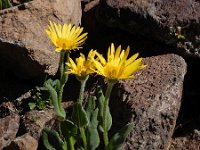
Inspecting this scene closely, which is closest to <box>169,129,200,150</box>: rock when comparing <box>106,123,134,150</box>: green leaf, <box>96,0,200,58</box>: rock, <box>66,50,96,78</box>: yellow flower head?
<box>96,0,200,58</box>: rock

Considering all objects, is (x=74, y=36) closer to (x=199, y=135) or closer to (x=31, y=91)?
(x=31, y=91)

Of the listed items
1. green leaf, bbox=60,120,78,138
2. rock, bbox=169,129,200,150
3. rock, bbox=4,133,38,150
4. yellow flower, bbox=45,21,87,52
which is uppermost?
yellow flower, bbox=45,21,87,52

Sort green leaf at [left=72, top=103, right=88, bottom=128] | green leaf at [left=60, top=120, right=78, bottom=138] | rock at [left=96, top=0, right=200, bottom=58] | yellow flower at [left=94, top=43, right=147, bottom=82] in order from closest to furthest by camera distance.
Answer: yellow flower at [left=94, top=43, right=147, bottom=82], green leaf at [left=72, top=103, right=88, bottom=128], green leaf at [left=60, top=120, right=78, bottom=138], rock at [left=96, top=0, right=200, bottom=58]

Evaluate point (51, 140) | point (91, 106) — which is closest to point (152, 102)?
point (91, 106)

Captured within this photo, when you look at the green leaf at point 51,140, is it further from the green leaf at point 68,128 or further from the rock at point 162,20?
the rock at point 162,20

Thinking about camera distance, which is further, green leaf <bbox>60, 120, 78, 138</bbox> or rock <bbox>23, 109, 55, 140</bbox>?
rock <bbox>23, 109, 55, 140</bbox>

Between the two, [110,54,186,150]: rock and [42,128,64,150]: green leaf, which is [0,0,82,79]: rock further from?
[42,128,64,150]: green leaf

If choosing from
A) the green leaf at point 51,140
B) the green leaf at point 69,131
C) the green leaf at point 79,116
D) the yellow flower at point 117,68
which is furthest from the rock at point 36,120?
the yellow flower at point 117,68
